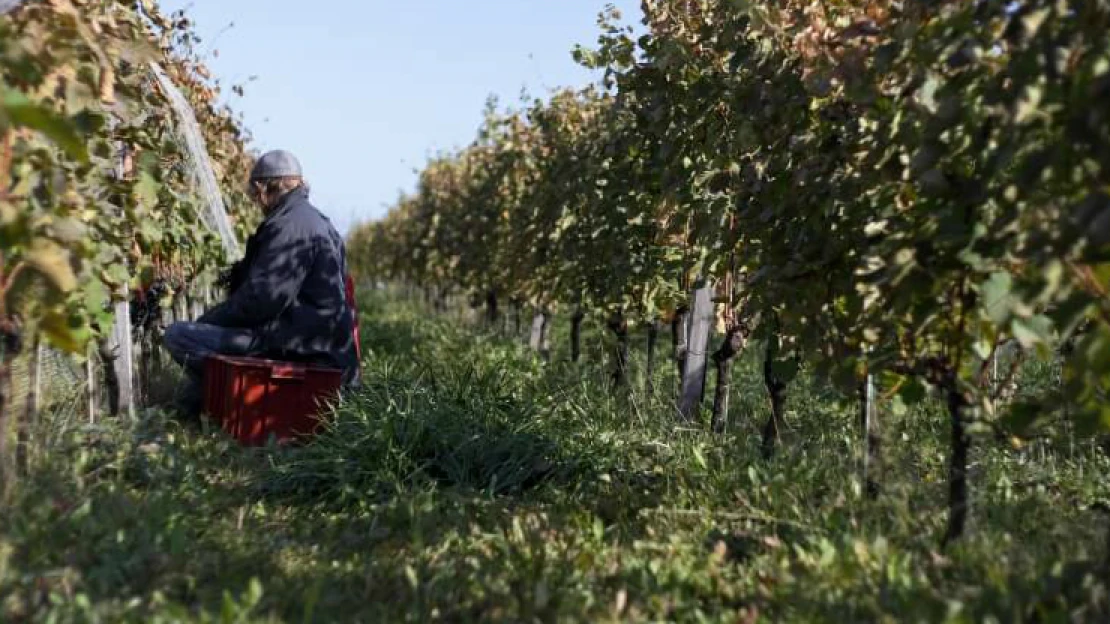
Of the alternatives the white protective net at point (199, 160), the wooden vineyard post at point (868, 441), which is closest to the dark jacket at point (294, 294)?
the white protective net at point (199, 160)

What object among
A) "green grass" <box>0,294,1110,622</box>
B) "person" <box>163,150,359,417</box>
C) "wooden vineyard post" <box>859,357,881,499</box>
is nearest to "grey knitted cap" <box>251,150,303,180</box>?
"person" <box>163,150,359,417</box>

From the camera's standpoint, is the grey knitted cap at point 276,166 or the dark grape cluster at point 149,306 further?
the dark grape cluster at point 149,306

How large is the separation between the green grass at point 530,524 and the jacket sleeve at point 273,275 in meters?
0.69

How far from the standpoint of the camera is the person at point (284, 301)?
612 centimetres

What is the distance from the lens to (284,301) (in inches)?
241

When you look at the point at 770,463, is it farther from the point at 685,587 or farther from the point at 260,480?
the point at 260,480

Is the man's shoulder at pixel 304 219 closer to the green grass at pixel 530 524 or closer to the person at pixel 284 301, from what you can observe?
the person at pixel 284 301

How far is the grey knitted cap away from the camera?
21.0 ft

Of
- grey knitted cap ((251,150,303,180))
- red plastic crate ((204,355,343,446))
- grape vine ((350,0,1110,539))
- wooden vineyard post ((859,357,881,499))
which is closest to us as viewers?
grape vine ((350,0,1110,539))

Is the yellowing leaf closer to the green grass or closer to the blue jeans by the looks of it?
the green grass

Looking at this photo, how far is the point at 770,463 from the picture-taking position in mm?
4785

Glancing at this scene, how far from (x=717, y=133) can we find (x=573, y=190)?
3404mm

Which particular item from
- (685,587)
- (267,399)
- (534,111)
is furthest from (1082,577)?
(534,111)

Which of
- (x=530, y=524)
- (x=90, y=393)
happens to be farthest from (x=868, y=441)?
(x=90, y=393)
